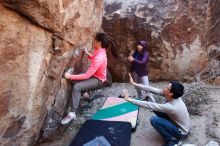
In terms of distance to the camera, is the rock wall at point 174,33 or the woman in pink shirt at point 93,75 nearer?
the woman in pink shirt at point 93,75

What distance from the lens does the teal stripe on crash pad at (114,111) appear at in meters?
6.89

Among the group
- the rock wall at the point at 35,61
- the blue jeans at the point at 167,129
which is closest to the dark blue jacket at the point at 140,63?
the rock wall at the point at 35,61

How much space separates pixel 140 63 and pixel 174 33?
2.01 metres

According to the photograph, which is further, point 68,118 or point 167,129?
point 68,118

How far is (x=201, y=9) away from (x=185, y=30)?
0.64m

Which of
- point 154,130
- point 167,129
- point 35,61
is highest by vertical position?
point 35,61

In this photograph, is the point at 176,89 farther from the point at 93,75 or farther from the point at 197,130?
the point at 93,75

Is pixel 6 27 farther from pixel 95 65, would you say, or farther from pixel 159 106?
pixel 159 106

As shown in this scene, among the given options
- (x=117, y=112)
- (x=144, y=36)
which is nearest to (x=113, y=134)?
(x=117, y=112)

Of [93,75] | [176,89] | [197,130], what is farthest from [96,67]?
[197,130]

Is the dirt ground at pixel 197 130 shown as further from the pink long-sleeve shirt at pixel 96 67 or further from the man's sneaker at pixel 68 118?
the pink long-sleeve shirt at pixel 96 67

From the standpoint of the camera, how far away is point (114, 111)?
23.2 feet

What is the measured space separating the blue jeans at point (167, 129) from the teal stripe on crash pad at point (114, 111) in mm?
1195

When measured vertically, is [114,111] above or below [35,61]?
below
